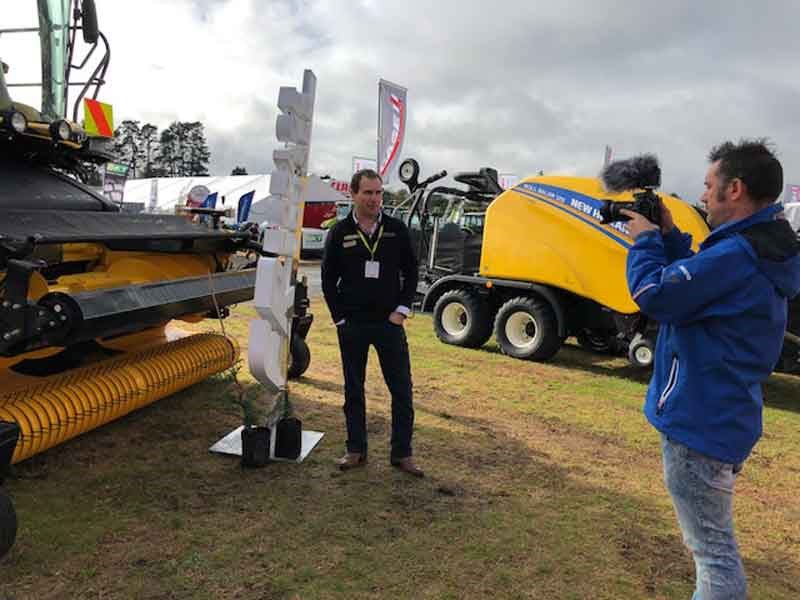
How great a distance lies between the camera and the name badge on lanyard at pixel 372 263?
3699 mm

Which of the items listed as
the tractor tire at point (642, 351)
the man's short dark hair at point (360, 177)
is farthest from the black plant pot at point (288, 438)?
the tractor tire at point (642, 351)

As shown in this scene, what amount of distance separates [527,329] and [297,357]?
327 cm

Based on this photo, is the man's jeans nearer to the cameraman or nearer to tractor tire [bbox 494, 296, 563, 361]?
the cameraman

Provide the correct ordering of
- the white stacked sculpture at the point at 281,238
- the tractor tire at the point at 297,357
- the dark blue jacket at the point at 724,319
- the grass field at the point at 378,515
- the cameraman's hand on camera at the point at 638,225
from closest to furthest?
the dark blue jacket at the point at 724,319, the cameraman's hand on camera at the point at 638,225, the grass field at the point at 378,515, the white stacked sculpture at the point at 281,238, the tractor tire at the point at 297,357

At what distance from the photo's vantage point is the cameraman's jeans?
74.9 inches

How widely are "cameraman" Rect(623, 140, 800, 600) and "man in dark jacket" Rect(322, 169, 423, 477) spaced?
6.29ft

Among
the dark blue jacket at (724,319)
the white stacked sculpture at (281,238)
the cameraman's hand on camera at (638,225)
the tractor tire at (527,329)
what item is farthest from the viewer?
the tractor tire at (527,329)

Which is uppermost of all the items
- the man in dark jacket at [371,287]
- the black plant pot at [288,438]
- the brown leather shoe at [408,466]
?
the man in dark jacket at [371,287]

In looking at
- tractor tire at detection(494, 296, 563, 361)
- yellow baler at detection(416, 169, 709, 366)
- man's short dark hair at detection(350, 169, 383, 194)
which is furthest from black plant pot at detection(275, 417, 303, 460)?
tractor tire at detection(494, 296, 563, 361)

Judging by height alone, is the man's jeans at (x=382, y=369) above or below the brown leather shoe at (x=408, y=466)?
above

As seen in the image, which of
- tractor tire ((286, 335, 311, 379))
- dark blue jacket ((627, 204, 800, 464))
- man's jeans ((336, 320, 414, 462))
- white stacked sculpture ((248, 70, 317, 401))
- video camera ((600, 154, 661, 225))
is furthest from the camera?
tractor tire ((286, 335, 311, 379))

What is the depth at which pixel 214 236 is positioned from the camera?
4.66m

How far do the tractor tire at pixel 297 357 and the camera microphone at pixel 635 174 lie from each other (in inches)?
159

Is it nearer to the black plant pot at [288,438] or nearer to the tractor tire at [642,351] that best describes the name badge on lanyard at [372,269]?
the black plant pot at [288,438]
